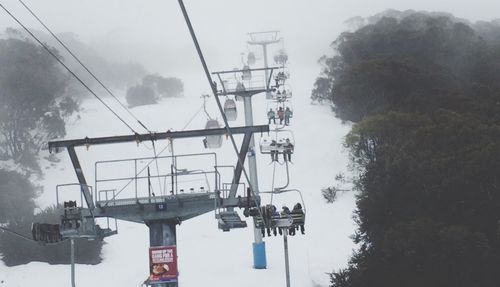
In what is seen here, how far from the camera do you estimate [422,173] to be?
25750 millimetres

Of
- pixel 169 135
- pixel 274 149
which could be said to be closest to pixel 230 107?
pixel 274 149

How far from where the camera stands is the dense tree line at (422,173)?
20266mm

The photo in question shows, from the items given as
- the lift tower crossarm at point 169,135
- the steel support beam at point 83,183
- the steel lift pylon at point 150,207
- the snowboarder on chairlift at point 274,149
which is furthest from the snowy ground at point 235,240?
the lift tower crossarm at point 169,135

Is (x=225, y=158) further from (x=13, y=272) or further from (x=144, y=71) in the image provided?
(x=144, y=71)

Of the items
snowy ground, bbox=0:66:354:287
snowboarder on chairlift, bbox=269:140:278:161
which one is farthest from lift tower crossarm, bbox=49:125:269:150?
snowy ground, bbox=0:66:354:287

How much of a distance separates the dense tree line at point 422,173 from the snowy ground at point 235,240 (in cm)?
250

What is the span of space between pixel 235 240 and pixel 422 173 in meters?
10.9

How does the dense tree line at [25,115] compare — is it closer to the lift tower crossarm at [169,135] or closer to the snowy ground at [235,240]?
the snowy ground at [235,240]

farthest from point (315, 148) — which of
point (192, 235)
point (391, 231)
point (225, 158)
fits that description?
point (391, 231)

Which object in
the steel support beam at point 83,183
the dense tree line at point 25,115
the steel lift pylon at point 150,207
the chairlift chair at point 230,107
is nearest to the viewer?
the steel lift pylon at point 150,207

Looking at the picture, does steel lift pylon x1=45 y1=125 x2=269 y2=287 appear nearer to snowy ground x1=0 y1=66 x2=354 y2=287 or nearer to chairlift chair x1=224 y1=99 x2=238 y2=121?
snowy ground x1=0 y1=66 x2=354 y2=287

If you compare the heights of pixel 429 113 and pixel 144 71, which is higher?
pixel 144 71

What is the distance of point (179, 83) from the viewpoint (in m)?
77.7

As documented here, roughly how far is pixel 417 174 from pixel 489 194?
129 inches
